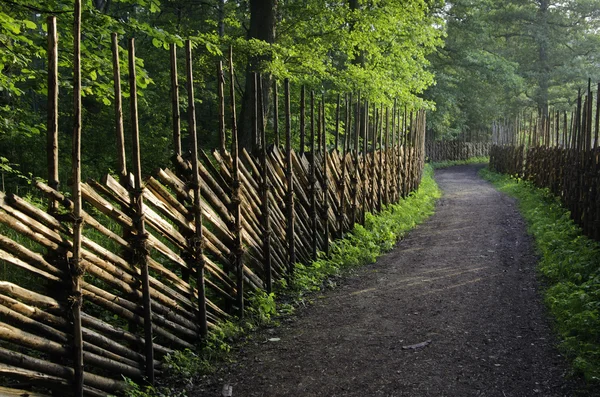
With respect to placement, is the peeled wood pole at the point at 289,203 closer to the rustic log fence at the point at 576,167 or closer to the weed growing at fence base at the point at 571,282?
the weed growing at fence base at the point at 571,282

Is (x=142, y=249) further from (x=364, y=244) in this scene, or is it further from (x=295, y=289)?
(x=364, y=244)

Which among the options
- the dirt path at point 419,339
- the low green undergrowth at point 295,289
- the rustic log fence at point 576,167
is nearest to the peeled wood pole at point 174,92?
the low green undergrowth at point 295,289

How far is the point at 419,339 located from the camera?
4.50 metres

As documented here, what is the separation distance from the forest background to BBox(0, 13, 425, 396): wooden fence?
66.6 inches

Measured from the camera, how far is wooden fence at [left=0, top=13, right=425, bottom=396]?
115 inches

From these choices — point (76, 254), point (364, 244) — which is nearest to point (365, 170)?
point (364, 244)

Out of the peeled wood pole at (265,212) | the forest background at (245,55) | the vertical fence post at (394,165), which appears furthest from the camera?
the vertical fence post at (394,165)

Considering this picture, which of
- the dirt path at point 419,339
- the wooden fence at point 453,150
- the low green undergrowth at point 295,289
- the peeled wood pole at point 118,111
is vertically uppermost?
the peeled wood pole at point 118,111

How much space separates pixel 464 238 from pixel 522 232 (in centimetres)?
123

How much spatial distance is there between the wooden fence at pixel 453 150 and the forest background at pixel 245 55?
1442mm

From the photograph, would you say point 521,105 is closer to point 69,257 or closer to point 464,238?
point 464,238

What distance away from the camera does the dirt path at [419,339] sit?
12.1 ft

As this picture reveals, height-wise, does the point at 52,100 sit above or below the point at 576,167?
above

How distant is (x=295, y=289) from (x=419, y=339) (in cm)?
171
